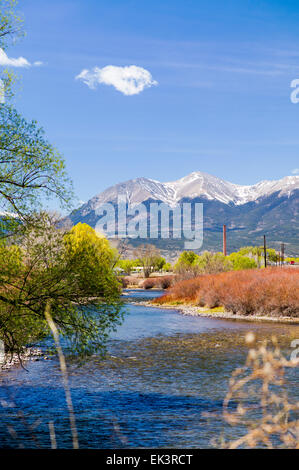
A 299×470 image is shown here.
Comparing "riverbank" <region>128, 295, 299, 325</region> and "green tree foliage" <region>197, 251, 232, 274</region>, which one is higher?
"green tree foliage" <region>197, 251, 232, 274</region>

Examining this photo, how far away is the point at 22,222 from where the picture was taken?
55.4 feet

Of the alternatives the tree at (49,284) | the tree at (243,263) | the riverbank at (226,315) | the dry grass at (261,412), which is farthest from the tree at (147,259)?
the tree at (49,284)

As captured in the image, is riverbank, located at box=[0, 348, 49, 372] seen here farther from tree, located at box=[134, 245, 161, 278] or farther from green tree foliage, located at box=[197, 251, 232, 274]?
tree, located at box=[134, 245, 161, 278]

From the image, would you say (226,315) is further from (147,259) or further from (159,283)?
(147,259)

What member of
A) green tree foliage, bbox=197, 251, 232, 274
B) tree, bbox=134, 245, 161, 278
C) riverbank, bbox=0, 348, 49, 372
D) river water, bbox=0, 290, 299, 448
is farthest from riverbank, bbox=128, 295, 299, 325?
tree, bbox=134, 245, 161, 278

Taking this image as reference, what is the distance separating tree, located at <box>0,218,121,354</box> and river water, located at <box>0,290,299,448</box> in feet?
6.59

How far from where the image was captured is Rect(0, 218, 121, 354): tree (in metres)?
16.0

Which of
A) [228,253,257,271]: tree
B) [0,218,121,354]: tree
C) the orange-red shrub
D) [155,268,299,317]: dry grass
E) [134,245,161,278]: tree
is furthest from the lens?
[134,245,161,278]: tree

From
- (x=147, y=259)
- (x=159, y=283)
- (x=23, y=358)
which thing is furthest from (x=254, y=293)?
(x=147, y=259)

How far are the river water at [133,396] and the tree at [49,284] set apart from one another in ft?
6.59

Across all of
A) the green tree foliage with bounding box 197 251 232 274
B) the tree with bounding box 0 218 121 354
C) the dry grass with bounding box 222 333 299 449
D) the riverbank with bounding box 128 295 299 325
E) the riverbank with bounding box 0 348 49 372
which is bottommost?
the riverbank with bounding box 128 295 299 325

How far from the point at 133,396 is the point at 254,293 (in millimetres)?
32941
